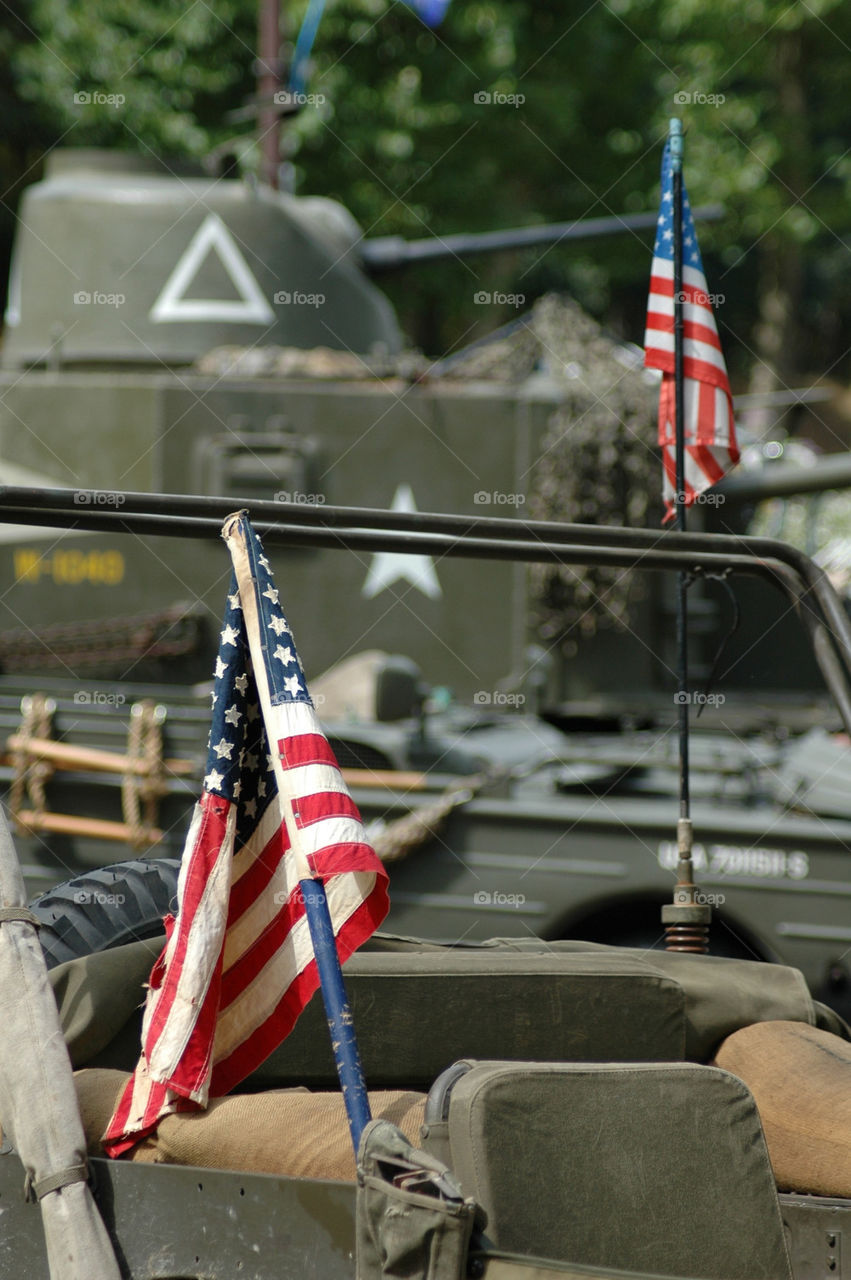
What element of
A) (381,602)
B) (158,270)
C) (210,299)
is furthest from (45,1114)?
(158,270)

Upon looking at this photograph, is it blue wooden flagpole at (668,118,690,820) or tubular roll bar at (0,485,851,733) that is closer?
tubular roll bar at (0,485,851,733)

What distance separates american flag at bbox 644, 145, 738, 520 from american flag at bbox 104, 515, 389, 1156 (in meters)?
1.58

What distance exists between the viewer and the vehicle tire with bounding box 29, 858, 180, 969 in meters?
2.74

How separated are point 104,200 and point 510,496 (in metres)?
2.94

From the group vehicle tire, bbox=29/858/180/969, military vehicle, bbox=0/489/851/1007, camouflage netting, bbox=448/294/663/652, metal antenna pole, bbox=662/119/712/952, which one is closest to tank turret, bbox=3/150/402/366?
camouflage netting, bbox=448/294/663/652

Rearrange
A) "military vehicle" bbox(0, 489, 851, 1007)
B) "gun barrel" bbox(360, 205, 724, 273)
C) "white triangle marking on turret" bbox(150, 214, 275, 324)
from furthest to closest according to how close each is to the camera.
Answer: "gun barrel" bbox(360, 205, 724, 273) < "white triangle marking on turret" bbox(150, 214, 275, 324) < "military vehicle" bbox(0, 489, 851, 1007)

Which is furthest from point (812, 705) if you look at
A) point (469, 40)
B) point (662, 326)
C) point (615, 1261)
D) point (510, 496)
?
point (469, 40)

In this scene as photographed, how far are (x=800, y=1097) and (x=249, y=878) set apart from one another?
103cm

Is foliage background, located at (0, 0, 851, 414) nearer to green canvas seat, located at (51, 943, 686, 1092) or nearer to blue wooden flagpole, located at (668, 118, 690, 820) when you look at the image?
blue wooden flagpole, located at (668, 118, 690, 820)

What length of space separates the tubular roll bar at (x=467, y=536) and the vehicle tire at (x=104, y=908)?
0.67m

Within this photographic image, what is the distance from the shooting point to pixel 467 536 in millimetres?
2938

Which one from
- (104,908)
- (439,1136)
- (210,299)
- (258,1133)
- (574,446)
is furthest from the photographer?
(210,299)

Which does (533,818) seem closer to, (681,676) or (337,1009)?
(681,676)

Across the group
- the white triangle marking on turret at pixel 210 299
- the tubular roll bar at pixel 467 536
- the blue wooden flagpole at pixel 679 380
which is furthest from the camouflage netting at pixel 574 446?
the tubular roll bar at pixel 467 536
